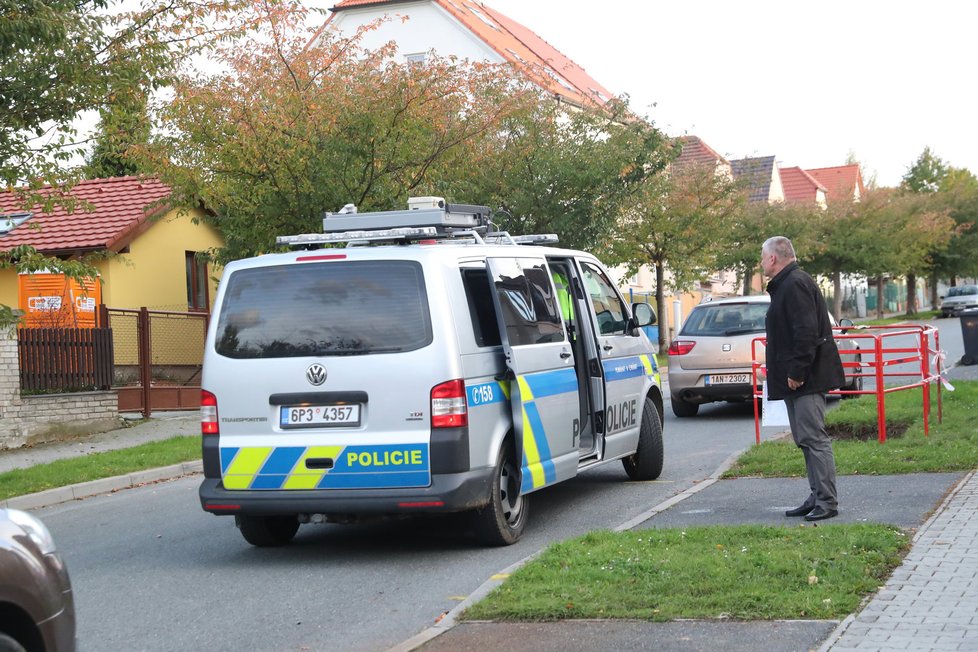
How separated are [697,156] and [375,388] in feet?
132

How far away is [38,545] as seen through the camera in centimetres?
423

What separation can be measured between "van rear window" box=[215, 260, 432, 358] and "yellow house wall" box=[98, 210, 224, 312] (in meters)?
16.8

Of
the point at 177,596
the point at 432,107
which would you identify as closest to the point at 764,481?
the point at 177,596

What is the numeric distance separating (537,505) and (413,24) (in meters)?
39.5

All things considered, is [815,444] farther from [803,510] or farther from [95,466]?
[95,466]

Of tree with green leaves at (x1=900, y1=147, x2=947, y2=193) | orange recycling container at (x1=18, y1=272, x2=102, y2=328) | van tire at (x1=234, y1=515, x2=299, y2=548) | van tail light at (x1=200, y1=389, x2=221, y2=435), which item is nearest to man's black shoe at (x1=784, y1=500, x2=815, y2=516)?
van tire at (x1=234, y1=515, x2=299, y2=548)

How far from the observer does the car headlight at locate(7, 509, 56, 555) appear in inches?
167

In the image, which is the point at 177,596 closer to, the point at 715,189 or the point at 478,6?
the point at 715,189

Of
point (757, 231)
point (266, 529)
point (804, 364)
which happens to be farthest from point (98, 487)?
point (757, 231)

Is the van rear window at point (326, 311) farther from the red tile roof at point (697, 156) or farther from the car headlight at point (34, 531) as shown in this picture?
the red tile roof at point (697, 156)

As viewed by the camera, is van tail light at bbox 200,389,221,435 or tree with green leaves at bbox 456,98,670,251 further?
tree with green leaves at bbox 456,98,670,251

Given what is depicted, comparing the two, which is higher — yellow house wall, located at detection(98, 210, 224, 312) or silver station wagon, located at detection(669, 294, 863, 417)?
yellow house wall, located at detection(98, 210, 224, 312)

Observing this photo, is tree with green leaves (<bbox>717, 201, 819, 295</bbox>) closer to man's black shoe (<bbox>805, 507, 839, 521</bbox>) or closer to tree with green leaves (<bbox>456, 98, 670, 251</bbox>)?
tree with green leaves (<bbox>456, 98, 670, 251</bbox>)

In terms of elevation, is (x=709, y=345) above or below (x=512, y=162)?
below
